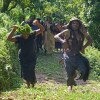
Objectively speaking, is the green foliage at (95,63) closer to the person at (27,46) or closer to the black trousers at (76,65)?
the person at (27,46)

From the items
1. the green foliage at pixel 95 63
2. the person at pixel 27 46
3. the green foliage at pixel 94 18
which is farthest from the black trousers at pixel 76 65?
the green foliage at pixel 94 18

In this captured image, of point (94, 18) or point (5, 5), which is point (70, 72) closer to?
point (94, 18)

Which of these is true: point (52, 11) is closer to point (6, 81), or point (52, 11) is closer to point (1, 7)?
point (1, 7)

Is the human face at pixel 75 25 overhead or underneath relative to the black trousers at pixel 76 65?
overhead

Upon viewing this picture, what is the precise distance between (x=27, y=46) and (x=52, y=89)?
4.14 feet

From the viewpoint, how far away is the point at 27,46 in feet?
31.1

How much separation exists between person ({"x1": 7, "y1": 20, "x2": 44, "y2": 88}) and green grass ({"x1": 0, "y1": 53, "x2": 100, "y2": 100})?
0.44 m

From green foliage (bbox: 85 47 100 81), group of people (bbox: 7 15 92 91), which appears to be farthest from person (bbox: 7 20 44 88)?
green foliage (bbox: 85 47 100 81)

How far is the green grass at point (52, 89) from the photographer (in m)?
7.74

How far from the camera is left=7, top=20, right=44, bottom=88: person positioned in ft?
30.9

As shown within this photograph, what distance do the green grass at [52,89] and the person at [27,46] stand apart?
17.2 inches

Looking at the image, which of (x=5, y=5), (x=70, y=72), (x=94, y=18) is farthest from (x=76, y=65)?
(x=5, y=5)

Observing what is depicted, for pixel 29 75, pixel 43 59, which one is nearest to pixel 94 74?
pixel 43 59

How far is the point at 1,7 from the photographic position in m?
25.0
